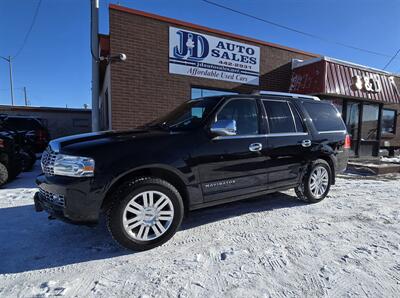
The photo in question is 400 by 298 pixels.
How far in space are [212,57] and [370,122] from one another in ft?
28.8

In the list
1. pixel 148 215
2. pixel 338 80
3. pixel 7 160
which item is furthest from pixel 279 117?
pixel 338 80

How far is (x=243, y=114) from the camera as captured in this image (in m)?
3.96

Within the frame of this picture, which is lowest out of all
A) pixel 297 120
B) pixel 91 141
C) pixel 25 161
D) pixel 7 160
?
pixel 25 161

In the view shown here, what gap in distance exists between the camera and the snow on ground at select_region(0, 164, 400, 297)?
2336mm

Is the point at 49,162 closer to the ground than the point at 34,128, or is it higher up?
closer to the ground

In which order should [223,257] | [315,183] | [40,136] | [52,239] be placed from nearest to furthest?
1. [223,257]
2. [52,239]
3. [315,183]
4. [40,136]

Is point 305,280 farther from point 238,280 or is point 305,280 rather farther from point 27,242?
point 27,242

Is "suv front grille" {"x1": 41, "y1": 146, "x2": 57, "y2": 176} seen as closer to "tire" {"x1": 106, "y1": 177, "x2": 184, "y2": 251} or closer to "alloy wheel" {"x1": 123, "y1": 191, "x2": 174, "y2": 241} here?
"tire" {"x1": 106, "y1": 177, "x2": 184, "y2": 251}

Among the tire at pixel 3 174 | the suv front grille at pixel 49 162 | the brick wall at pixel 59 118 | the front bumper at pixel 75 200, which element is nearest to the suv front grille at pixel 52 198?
the front bumper at pixel 75 200

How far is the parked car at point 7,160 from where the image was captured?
231 inches

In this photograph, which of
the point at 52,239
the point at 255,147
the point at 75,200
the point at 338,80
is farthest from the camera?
the point at 338,80

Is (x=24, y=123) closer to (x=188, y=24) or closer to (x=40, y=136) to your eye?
(x=40, y=136)

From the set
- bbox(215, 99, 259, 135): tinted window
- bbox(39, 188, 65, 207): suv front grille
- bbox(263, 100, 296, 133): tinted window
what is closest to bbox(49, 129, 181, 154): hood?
bbox(39, 188, 65, 207): suv front grille

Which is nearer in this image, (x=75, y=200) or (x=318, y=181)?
(x=75, y=200)
